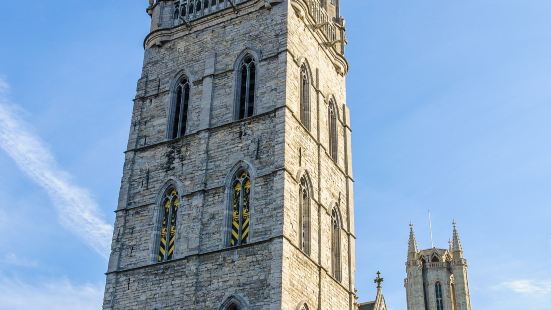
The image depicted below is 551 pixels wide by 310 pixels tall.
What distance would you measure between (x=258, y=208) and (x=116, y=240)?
17.7 ft

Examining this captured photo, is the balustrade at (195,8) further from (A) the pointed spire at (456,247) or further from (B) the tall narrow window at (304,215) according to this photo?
(A) the pointed spire at (456,247)

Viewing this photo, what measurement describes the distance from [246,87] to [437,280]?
4783 centimetres

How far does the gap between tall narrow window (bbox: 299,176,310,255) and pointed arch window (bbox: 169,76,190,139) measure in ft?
16.2

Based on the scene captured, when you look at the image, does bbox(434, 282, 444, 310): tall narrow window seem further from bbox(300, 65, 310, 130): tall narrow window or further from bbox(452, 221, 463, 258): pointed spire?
bbox(300, 65, 310, 130): tall narrow window

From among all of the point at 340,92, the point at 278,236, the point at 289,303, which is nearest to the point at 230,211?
the point at 278,236

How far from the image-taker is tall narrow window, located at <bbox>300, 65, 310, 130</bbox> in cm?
2689

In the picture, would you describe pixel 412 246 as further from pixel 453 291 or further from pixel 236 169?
pixel 236 169

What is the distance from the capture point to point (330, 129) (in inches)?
1157

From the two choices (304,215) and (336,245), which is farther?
(336,245)

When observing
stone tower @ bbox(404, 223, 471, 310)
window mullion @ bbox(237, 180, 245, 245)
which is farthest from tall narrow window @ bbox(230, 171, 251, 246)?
stone tower @ bbox(404, 223, 471, 310)

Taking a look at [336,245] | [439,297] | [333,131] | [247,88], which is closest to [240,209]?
[336,245]

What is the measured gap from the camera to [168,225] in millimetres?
25281

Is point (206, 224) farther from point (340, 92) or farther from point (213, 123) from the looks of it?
point (340, 92)

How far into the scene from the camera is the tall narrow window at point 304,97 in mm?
26891
